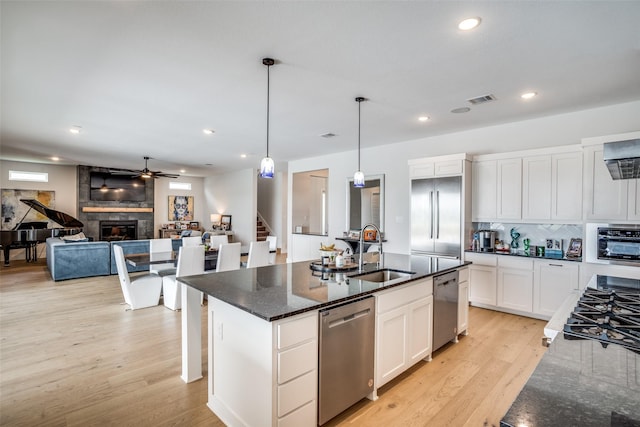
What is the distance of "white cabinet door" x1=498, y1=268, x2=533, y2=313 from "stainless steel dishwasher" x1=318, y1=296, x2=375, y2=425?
3.02 meters

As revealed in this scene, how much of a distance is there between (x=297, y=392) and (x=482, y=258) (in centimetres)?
377

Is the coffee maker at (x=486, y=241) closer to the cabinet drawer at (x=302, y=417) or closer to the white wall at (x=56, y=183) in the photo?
the cabinet drawer at (x=302, y=417)

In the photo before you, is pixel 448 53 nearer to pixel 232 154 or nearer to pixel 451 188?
pixel 451 188

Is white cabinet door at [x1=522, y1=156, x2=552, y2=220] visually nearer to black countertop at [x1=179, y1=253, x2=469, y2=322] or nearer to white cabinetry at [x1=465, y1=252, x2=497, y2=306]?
white cabinetry at [x1=465, y1=252, x2=497, y2=306]

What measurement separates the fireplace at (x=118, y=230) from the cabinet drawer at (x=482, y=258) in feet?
34.5

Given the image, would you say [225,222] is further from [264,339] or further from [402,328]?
[264,339]

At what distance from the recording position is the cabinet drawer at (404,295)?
2462mm

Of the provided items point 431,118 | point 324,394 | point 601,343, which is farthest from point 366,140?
point 601,343

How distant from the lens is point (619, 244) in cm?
359

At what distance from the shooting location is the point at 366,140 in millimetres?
6012

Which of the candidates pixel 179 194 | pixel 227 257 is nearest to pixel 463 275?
pixel 227 257

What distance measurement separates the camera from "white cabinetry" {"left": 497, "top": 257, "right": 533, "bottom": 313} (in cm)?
429

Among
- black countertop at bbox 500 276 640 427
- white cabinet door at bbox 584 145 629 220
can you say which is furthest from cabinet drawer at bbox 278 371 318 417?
white cabinet door at bbox 584 145 629 220

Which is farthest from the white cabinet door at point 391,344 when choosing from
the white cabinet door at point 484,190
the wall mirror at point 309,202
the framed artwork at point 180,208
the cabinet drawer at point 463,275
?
the framed artwork at point 180,208
